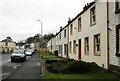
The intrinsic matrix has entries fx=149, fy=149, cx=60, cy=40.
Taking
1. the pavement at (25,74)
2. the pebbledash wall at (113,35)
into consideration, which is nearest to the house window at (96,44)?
the pebbledash wall at (113,35)

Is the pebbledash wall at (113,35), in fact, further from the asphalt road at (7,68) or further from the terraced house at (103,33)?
the asphalt road at (7,68)

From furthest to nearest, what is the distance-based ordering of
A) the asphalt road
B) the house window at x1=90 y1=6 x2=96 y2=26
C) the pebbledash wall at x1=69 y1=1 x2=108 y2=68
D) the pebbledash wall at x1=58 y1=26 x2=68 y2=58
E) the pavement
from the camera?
the pebbledash wall at x1=58 y1=26 x2=68 y2=58
the house window at x1=90 y1=6 x2=96 y2=26
the pebbledash wall at x1=69 y1=1 x2=108 y2=68
the asphalt road
the pavement

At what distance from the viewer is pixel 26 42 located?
134000mm

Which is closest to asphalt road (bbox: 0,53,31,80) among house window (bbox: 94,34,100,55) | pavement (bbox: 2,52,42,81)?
pavement (bbox: 2,52,42,81)

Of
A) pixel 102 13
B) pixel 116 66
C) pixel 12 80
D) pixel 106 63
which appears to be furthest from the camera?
pixel 102 13

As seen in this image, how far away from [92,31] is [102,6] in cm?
262

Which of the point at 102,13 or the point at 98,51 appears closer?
the point at 102,13

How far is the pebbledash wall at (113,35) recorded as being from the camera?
8.86 metres

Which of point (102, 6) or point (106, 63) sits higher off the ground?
point (102, 6)

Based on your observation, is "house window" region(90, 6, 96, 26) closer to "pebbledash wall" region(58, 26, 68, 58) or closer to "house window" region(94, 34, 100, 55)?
"house window" region(94, 34, 100, 55)

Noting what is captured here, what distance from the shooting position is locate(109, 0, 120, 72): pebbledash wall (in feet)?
29.1

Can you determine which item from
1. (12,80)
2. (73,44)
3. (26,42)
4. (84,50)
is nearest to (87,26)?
(84,50)

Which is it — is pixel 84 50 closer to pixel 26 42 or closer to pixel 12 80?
pixel 12 80

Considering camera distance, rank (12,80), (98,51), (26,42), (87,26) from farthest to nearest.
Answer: (26,42) < (87,26) < (98,51) < (12,80)
